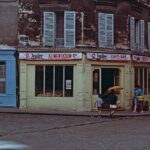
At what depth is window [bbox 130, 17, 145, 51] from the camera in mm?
32031

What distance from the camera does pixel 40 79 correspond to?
30219 millimetres

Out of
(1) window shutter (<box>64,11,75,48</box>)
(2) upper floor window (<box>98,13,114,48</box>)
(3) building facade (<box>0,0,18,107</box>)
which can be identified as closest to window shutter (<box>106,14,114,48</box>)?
(2) upper floor window (<box>98,13,114,48</box>)

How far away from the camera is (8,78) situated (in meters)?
30.5

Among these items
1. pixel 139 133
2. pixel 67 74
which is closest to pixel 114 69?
pixel 67 74

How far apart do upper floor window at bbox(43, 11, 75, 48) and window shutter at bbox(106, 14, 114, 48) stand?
7.68ft

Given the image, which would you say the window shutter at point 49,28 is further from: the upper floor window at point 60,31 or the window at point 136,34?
the window at point 136,34

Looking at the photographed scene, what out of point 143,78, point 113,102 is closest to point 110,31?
point 143,78

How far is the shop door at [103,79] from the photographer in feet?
99.5

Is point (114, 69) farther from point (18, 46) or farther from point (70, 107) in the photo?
point (18, 46)

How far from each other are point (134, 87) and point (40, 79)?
20.3 feet

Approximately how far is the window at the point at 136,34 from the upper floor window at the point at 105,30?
1723mm

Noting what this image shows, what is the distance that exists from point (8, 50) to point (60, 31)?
131 inches

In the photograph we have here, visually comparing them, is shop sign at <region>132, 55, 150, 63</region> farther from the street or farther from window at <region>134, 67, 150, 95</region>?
the street

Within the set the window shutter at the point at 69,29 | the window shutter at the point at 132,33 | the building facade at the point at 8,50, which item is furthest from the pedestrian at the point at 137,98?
the building facade at the point at 8,50
